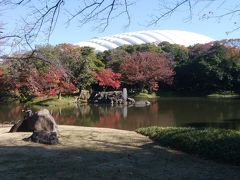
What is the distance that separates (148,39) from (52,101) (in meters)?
46.8

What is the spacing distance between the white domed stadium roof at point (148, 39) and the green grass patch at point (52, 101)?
4025 centimetres

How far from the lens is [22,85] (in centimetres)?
2839

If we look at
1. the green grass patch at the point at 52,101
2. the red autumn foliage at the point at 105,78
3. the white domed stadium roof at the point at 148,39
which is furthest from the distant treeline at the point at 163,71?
the white domed stadium roof at the point at 148,39

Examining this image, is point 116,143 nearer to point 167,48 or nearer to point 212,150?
point 212,150

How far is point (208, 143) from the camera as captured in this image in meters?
7.68

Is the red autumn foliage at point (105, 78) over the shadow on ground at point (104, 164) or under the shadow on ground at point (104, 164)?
over

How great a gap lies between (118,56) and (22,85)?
15.3 metres

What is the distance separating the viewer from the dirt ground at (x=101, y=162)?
548cm

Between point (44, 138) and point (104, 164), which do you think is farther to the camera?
point (44, 138)

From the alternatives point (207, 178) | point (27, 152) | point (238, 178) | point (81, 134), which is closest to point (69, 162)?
point (27, 152)

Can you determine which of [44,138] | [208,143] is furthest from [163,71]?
[208,143]

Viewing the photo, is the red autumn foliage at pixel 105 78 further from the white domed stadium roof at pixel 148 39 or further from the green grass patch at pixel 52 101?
the white domed stadium roof at pixel 148 39

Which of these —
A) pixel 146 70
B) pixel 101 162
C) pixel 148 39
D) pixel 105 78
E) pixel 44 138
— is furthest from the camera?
pixel 148 39

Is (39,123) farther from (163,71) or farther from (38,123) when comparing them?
(163,71)
